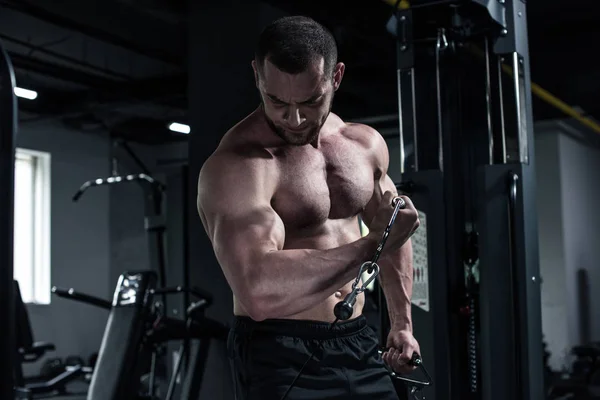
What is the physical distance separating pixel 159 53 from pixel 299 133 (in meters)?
5.26

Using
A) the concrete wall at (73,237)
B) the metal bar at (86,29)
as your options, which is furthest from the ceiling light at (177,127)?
the metal bar at (86,29)

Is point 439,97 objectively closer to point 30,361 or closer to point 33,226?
point 30,361

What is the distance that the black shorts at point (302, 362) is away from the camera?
1.78m

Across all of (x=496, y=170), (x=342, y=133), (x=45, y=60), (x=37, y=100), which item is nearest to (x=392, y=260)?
(x=342, y=133)

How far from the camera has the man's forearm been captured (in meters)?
2.04

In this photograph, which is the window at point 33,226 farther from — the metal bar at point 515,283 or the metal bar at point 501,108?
the metal bar at point 515,283

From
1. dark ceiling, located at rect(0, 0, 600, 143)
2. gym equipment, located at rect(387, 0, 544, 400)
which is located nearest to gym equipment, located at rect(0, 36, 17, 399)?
gym equipment, located at rect(387, 0, 544, 400)

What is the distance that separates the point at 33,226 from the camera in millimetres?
8586

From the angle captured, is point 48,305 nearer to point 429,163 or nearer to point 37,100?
point 37,100

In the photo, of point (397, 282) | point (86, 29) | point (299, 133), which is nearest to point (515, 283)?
point (397, 282)

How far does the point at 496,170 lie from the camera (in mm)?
2898

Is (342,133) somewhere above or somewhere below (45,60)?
below

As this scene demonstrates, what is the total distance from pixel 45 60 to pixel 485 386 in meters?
5.51

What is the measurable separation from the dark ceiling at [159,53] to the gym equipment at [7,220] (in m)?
3.91
